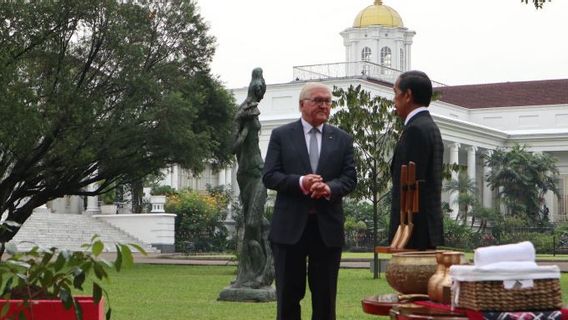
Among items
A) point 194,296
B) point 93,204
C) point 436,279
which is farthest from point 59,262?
point 93,204

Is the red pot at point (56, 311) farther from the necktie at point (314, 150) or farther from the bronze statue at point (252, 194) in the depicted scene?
the bronze statue at point (252, 194)

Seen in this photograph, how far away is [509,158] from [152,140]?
39.8 metres

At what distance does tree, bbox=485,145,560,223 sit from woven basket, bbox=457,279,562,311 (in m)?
60.3

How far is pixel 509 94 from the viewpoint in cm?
7619

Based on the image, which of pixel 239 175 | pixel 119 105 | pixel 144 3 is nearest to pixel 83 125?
pixel 119 105

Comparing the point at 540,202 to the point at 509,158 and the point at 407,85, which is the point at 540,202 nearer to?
the point at 509,158

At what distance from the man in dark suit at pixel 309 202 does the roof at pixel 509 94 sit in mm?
67871

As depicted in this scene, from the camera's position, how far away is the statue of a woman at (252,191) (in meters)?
14.4

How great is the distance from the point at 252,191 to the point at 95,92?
49.7 ft

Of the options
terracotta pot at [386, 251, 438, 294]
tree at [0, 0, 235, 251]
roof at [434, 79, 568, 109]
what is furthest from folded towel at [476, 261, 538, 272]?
roof at [434, 79, 568, 109]

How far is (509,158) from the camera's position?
6600 cm

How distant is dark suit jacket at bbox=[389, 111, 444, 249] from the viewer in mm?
5410

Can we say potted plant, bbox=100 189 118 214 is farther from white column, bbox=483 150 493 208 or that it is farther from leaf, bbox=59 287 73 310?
leaf, bbox=59 287 73 310

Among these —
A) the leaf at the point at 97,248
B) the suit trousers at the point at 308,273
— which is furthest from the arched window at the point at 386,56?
the leaf at the point at 97,248
